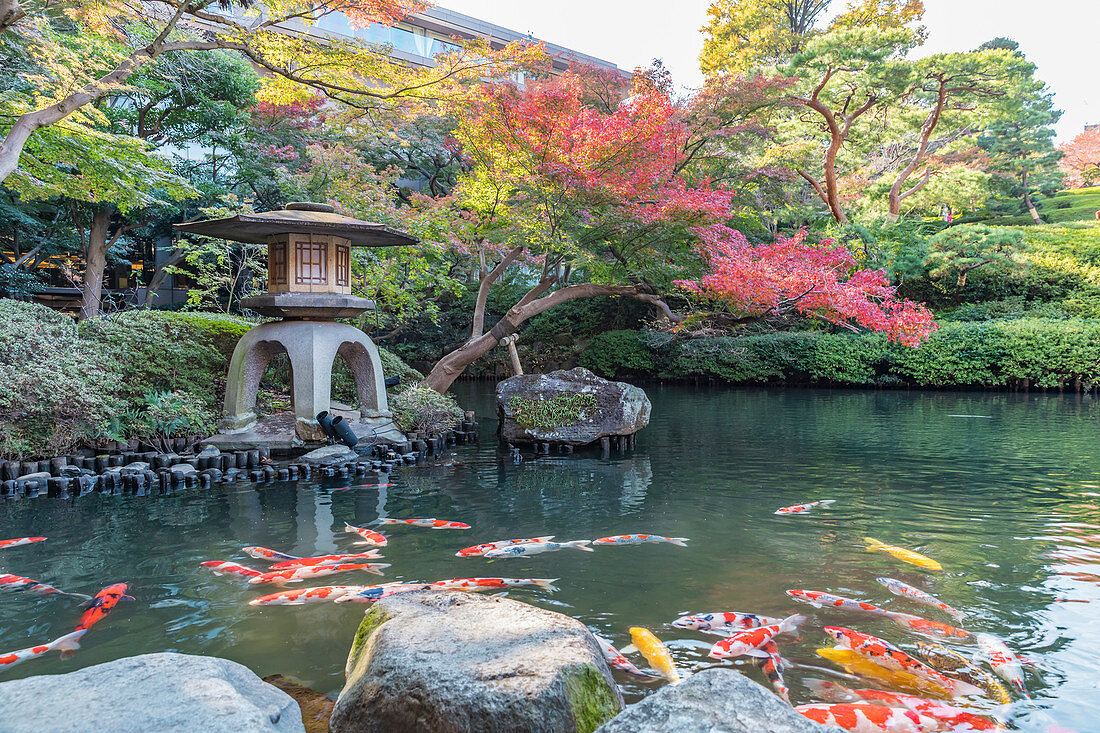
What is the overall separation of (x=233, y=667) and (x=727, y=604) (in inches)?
122

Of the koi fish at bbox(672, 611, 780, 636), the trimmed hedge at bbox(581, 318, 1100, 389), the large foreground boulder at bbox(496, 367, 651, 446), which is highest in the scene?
the trimmed hedge at bbox(581, 318, 1100, 389)

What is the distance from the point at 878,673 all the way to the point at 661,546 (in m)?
2.35

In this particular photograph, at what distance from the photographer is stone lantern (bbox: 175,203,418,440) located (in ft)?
30.8

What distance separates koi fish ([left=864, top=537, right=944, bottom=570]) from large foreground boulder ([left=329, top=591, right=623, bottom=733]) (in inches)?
138

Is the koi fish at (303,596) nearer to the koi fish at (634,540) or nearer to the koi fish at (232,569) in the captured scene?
the koi fish at (232,569)

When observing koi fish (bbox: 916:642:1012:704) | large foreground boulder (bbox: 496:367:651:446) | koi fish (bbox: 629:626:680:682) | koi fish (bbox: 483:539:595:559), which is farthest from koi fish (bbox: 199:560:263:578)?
large foreground boulder (bbox: 496:367:651:446)

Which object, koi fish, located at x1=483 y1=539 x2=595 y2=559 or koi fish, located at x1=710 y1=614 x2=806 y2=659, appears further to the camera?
koi fish, located at x1=483 y1=539 x2=595 y2=559

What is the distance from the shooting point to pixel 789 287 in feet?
35.2

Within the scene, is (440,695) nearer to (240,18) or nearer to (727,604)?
(727,604)

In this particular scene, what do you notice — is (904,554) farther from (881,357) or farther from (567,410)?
(881,357)

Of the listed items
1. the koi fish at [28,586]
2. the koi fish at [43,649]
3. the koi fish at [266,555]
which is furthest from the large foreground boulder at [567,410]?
the koi fish at [43,649]

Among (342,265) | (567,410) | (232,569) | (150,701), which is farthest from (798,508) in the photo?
(342,265)

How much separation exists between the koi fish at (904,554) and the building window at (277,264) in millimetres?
8002

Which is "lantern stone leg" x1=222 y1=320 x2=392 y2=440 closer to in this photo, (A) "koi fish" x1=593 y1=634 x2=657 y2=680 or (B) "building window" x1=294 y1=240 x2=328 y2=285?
(B) "building window" x1=294 y1=240 x2=328 y2=285
